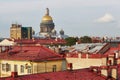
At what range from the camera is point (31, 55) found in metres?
41.8

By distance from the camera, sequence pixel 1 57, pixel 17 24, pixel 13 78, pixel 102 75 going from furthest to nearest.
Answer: pixel 17 24 → pixel 1 57 → pixel 102 75 → pixel 13 78

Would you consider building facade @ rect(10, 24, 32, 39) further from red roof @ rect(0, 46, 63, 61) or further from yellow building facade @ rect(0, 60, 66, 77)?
yellow building facade @ rect(0, 60, 66, 77)

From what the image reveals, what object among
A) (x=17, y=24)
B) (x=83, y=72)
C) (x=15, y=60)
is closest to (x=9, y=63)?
(x=15, y=60)

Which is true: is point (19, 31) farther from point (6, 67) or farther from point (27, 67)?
point (27, 67)

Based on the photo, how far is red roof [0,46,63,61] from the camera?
40534mm

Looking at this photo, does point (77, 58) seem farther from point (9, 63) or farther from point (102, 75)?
point (102, 75)

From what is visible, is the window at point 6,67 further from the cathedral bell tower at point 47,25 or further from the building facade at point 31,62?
the cathedral bell tower at point 47,25

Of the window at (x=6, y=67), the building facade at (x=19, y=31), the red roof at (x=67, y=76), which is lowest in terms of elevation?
the window at (x=6, y=67)

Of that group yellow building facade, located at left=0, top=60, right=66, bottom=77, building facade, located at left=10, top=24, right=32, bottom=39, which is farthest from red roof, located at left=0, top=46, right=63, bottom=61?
building facade, located at left=10, top=24, right=32, bottom=39

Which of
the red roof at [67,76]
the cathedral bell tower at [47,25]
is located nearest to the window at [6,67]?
the red roof at [67,76]

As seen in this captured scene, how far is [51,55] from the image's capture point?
137 feet

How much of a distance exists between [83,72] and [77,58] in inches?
697

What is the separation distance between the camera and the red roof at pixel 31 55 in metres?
40.5

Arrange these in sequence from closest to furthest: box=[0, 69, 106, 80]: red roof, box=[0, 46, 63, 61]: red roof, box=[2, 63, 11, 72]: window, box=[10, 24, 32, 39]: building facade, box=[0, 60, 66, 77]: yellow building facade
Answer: box=[0, 69, 106, 80]: red roof → box=[0, 60, 66, 77]: yellow building facade → box=[0, 46, 63, 61]: red roof → box=[2, 63, 11, 72]: window → box=[10, 24, 32, 39]: building facade
